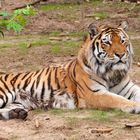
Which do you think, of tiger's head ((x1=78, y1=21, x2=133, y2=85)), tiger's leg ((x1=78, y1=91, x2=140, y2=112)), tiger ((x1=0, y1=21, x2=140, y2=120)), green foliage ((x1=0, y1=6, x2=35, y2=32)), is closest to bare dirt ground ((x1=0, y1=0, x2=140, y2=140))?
tiger's leg ((x1=78, y1=91, x2=140, y2=112))

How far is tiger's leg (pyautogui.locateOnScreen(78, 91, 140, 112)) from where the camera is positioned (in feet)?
21.4

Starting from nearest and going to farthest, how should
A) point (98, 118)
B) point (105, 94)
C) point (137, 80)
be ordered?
point (98, 118), point (105, 94), point (137, 80)

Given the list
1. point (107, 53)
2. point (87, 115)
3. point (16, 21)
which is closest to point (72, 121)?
point (87, 115)

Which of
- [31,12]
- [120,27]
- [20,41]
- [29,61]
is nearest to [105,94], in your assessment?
[120,27]

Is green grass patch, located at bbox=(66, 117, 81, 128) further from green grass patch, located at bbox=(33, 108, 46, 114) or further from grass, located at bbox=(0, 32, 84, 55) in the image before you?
grass, located at bbox=(0, 32, 84, 55)

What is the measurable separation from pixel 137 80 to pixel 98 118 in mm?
2203

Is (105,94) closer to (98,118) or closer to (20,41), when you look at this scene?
(98,118)

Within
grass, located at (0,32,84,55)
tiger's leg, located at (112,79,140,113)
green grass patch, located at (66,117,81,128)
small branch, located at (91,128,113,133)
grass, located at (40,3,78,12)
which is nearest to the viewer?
small branch, located at (91,128,113,133)

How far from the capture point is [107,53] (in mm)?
6785

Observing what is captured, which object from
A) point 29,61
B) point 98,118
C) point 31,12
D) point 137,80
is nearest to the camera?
point 31,12

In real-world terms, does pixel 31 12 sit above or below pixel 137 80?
above

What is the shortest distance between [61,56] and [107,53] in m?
3.44

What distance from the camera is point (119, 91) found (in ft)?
23.1

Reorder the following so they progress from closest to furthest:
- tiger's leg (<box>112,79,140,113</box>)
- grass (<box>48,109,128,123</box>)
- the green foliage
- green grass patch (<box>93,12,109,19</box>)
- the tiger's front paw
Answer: the green foliage → grass (<box>48,109,128,123</box>) → the tiger's front paw → tiger's leg (<box>112,79,140,113</box>) → green grass patch (<box>93,12,109,19</box>)
